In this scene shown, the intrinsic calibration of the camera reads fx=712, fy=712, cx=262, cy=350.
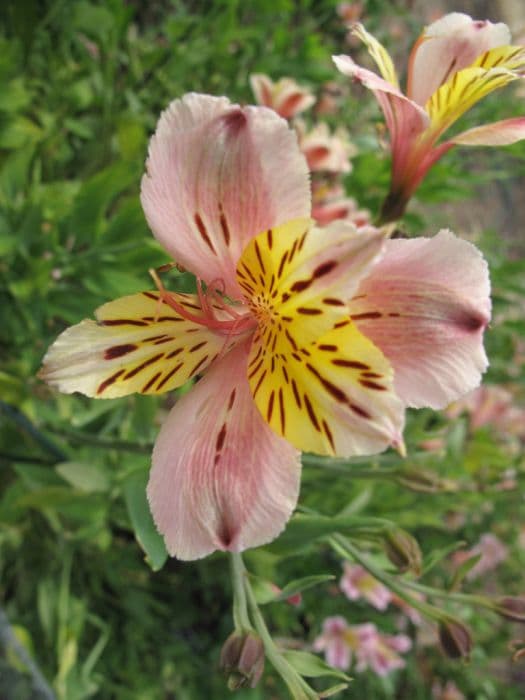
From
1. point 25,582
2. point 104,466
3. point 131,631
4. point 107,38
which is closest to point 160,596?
point 131,631

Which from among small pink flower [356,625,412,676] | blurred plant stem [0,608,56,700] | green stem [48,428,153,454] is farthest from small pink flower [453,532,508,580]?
green stem [48,428,153,454]

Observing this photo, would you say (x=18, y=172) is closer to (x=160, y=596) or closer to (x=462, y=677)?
(x=160, y=596)

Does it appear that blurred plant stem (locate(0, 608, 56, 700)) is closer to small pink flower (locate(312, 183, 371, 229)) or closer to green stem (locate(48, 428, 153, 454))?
green stem (locate(48, 428, 153, 454))

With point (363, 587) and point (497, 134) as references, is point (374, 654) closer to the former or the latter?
point (363, 587)

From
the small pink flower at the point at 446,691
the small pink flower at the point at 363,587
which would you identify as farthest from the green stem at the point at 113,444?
the small pink flower at the point at 446,691

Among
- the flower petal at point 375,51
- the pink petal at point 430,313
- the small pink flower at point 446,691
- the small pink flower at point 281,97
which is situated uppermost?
the flower petal at point 375,51

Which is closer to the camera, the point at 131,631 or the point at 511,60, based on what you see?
the point at 511,60

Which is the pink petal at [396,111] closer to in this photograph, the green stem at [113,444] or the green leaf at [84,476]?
the green stem at [113,444]
